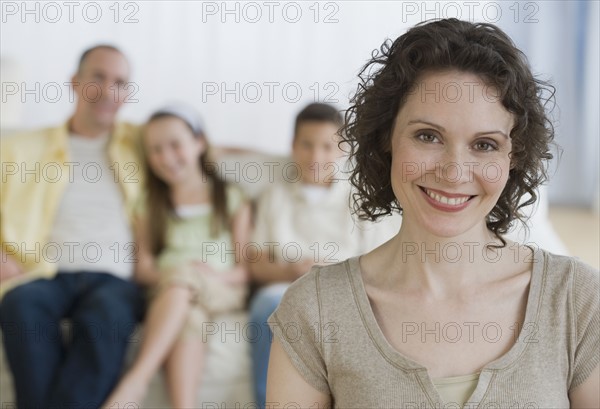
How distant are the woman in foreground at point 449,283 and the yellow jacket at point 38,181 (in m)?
1.40

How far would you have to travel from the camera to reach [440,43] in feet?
3.65

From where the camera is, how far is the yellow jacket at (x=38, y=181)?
2.39m

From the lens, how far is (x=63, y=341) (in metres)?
2.19

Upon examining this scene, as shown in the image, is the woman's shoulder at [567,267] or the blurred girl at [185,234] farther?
the blurred girl at [185,234]

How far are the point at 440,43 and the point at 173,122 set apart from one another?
1.48 metres

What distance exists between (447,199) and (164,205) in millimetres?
1502

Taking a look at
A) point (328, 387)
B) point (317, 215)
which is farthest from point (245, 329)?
point (328, 387)

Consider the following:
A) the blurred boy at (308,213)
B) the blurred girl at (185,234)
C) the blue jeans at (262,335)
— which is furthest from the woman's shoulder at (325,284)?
the blurred boy at (308,213)

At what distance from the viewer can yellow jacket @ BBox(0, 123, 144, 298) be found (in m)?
2.39

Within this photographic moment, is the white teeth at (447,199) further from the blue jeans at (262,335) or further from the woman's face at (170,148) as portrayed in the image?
the woman's face at (170,148)

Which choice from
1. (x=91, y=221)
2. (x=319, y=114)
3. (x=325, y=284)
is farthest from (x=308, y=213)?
(x=325, y=284)

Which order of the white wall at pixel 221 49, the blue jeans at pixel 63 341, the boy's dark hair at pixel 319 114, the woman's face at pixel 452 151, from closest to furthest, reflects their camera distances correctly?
the woman's face at pixel 452 151 → the blue jeans at pixel 63 341 → the boy's dark hair at pixel 319 114 → the white wall at pixel 221 49

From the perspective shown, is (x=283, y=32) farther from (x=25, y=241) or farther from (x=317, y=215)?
(x=25, y=241)

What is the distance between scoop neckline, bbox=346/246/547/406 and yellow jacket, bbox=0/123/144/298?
1431 mm
